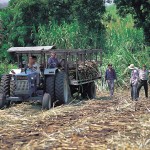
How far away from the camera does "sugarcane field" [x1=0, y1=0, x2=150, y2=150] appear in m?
9.38

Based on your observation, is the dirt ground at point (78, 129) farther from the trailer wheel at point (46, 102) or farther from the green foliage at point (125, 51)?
the green foliage at point (125, 51)

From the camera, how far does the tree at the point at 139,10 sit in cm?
2920

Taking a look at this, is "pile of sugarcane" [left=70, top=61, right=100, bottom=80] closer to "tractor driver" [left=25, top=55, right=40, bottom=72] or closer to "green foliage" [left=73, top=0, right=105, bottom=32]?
"tractor driver" [left=25, top=55, right=40, bottom=72]

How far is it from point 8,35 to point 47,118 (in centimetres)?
2888

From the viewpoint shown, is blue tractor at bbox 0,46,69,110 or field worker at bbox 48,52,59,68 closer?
blue tractor at bbox 0,46,69,110

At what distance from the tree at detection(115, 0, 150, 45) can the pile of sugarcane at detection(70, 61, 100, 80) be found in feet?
31.6

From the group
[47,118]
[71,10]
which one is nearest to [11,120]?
[47,118]

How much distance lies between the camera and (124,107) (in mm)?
14227

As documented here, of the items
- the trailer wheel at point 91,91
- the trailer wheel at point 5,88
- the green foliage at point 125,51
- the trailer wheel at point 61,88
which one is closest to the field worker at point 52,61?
the trailer wheel at point 61,88

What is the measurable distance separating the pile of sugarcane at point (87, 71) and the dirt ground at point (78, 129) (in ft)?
12.5

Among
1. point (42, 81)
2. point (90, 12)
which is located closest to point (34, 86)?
point (42, 81)

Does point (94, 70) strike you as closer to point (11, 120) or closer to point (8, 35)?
point (11, 120)

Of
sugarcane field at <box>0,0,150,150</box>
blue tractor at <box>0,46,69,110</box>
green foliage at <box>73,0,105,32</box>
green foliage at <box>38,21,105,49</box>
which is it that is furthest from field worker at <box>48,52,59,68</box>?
green foliage at <box>73,0,105,32</box>

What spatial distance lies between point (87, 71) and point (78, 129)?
928 cm
